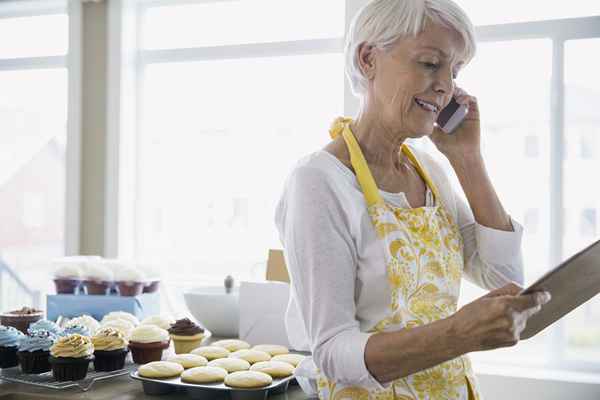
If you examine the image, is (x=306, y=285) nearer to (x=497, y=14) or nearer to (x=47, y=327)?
(x=47, y=327)

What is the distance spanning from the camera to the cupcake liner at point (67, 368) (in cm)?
161

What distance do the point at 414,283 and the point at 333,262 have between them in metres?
0.21

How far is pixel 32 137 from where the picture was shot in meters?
4.30

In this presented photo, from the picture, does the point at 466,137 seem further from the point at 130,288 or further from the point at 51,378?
the point at 130,288

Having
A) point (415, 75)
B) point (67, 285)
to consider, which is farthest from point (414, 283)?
point (67, 285)

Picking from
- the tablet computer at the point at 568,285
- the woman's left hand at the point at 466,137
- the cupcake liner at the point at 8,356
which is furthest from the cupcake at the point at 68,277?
the tablet computer at the point at 568,285

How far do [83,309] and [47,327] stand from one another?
0.40 metres

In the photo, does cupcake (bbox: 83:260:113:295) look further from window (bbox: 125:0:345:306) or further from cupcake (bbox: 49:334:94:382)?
window (bbox: 125:0:345:306)

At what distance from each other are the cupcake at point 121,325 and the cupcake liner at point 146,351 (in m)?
0.10

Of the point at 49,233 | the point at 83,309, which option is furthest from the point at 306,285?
the point at 49,233

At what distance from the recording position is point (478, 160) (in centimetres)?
144

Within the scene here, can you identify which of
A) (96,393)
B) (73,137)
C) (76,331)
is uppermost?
(73,137)

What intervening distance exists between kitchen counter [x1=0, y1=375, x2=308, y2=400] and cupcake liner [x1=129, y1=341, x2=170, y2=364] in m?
0.20

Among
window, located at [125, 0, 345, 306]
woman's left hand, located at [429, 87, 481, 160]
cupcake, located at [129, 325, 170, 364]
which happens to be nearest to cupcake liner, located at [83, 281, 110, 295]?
cupcake, located at [129, 325, 170, 364]
